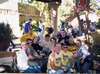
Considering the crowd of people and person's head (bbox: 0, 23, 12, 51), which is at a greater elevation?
person's head (bbox: 0, 23, 12, 51)

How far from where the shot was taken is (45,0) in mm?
5938

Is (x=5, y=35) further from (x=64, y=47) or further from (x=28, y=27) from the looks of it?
(x=64, y=47)

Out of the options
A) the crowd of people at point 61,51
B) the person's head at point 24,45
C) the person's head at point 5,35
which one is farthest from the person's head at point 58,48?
the person's head at point 5,35

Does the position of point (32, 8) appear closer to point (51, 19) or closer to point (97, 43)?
point (51, 19)

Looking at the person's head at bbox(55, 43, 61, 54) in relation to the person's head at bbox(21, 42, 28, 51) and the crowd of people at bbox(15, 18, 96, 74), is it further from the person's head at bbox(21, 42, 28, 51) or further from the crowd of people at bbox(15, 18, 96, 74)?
the person's head at bbox(21, 42, 28, 51)

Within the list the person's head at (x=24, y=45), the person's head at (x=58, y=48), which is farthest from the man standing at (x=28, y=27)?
the person's head at (x=58, y=48)

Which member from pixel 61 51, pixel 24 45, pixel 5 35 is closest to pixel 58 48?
pixel 61 51

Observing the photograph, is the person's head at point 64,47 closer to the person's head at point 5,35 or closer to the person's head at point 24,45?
the person's head at point 24,45

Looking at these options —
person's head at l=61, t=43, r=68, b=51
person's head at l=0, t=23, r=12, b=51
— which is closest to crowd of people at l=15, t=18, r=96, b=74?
person's head at l=61, t=43, r=68, b=51

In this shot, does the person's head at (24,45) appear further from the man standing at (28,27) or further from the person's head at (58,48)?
the person's head at (58,48)

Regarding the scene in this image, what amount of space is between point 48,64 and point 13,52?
571mm

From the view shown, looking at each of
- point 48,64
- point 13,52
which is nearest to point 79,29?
point 48,64

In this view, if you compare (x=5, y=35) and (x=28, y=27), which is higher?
(x=28, y=27)

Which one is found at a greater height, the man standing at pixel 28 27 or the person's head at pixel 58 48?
the man standing at pixel 28 27
